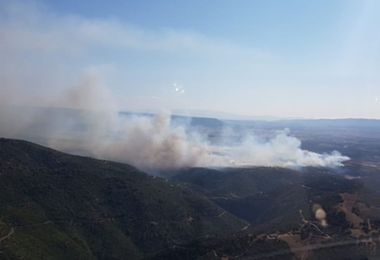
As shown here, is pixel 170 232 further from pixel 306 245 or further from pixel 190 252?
pixel 306 245

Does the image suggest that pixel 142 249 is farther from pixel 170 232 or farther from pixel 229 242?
pixel 229 242

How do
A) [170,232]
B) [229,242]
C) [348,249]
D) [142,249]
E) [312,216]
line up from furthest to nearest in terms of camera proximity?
[170,232] → [142,249] → [312,216] → [229,242] → [348,249]

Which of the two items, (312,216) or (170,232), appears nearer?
(312,216)

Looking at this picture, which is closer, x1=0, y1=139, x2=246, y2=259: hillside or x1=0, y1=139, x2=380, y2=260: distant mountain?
x1=0, y1=139, x2=380, y2=260: distant mountain

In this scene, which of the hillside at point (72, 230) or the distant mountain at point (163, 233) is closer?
the distant mountain at point (163, 233)

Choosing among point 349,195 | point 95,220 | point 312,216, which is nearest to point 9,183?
point 95,220

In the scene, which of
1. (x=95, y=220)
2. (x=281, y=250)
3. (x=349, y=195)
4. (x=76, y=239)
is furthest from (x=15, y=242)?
(x=349, y=195)

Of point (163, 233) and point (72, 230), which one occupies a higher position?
point (72, 230)

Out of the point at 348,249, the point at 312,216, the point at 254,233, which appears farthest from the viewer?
the point at 312,216

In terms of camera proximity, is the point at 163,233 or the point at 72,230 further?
the point at 163,233

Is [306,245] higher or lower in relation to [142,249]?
higher
